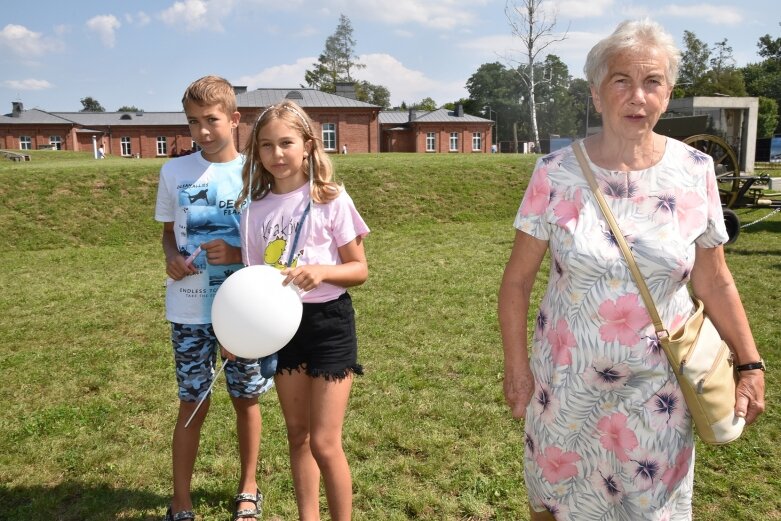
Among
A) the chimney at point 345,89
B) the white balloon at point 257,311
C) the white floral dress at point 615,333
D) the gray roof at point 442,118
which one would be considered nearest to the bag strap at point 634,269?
the white floral dress at point 615,333

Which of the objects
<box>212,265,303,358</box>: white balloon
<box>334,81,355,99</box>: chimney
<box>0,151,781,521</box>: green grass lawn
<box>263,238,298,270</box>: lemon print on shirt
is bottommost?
<box>0,151,781,521</box>: green grass lawn

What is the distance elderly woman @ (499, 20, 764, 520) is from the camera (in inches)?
70.6

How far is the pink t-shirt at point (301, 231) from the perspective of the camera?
2.39m

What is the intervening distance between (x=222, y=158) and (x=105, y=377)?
3084 millimetres

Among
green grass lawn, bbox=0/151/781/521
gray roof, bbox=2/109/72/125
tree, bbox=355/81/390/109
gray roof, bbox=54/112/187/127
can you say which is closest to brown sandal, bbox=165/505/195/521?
green grass lawn, bbox=0/151/781/521

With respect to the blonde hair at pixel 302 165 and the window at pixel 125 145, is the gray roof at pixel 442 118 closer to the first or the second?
the window at pixel 125 145

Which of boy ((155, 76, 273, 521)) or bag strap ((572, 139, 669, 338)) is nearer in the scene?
bag strap ((572, 139, 669, 338))

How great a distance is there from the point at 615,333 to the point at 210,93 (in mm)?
1941

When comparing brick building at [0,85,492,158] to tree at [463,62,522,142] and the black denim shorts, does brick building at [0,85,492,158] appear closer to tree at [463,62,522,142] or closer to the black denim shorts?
tree at [463,62,522,142]

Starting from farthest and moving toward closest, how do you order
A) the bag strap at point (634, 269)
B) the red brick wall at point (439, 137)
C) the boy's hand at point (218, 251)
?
1. the red brick wall at point (439, 137)
2. the boy's hand at point (218, 251)
3. the bag strap at point (634, 269)

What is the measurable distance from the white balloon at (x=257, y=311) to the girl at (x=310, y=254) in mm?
155

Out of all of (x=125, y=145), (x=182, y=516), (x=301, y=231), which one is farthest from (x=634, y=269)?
(x=125, y=145)

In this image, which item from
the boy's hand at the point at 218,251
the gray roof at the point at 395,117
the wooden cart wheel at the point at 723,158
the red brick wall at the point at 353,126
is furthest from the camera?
the gray roof at the point at 395,117

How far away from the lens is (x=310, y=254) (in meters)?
2.40
